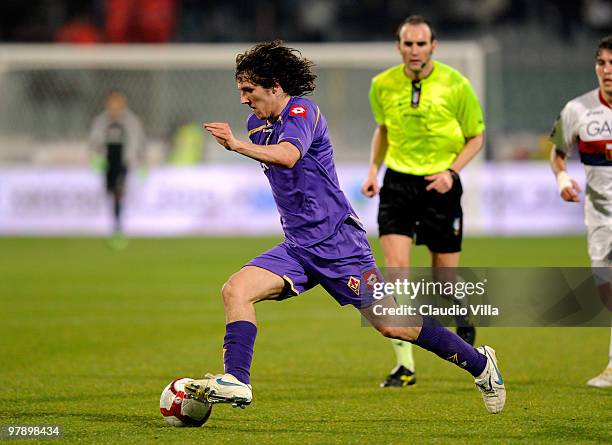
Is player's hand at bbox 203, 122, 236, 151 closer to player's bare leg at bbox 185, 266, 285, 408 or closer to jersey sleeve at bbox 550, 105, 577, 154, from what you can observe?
player's bare leg at bbox 185, 266, 285, 408

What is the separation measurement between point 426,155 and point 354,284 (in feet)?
6.87

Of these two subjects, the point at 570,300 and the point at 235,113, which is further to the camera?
the point at 235,113

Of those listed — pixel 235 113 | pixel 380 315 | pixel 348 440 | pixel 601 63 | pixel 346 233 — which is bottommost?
pixel 348 440

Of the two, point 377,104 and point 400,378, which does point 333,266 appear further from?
point 377,104

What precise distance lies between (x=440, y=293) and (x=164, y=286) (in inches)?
245

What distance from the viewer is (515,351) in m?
8.95

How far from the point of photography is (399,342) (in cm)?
745

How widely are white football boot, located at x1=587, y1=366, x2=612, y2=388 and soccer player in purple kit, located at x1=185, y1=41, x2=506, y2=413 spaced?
1.25m

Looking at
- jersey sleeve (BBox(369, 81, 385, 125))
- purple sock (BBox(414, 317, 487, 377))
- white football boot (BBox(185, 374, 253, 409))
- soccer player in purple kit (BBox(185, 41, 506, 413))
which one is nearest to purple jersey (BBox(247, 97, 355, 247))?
soccer player in purple kit (BBox(185, 41, 506, 413))

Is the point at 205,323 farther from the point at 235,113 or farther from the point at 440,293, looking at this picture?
the point at 235,113

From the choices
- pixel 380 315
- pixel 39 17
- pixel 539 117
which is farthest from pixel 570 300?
pixel 39 17

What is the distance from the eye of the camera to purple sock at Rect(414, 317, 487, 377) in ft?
20.0

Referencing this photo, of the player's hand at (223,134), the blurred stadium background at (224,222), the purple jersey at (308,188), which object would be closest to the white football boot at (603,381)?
the blurred stadium background at (224,222)

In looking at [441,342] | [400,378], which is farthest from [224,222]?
[441,342]
